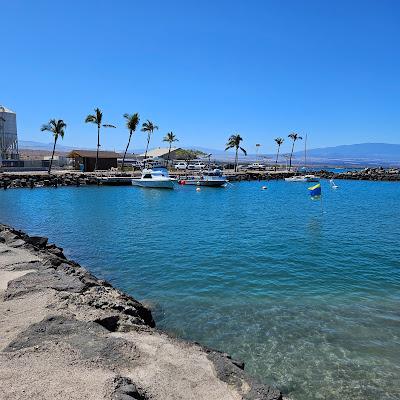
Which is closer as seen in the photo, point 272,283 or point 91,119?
point 272,283

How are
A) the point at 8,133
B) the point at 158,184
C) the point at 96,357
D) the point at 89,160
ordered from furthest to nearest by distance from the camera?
the point at 8,133
the point at 89,160
the point at 158,184
the point at 96,357

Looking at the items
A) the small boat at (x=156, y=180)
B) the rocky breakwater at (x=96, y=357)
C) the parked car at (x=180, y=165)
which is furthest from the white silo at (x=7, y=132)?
the rocky breakwater at (x=96, y=357)

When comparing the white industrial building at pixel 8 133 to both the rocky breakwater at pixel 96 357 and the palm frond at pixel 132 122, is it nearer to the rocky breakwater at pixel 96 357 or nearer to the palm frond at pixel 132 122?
the palm frond at pixel 132 122

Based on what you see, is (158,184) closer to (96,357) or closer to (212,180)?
(212,180)

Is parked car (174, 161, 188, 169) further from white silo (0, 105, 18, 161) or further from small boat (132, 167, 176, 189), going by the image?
white silo (0, 105, 18, 161)

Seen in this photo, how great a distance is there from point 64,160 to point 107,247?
93.9m

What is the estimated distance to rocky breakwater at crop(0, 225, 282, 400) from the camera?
19.4 ft

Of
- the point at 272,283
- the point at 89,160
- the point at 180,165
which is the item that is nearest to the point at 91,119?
the point at 89,160

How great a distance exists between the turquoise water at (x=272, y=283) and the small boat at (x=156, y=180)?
29.3 metres

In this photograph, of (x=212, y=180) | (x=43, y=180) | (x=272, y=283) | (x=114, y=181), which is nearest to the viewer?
(x=272, y=283)

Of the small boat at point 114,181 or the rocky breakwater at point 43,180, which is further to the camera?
the small boat at point 114,181

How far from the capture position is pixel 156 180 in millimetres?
63938

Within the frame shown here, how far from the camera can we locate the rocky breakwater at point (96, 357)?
19.4 ft

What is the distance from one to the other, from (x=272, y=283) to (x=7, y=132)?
94036 millimetres
